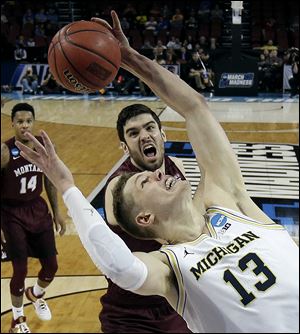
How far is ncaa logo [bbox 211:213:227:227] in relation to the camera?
147 cm

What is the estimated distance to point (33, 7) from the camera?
13.6 m

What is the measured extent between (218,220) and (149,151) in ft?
1.90

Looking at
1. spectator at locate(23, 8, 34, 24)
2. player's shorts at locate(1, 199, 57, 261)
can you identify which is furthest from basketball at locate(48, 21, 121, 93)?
spectator at locate(23, 8, 34, 24)

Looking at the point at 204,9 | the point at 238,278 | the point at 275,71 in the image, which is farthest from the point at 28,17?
the point at 238,278

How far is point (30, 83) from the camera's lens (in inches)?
445

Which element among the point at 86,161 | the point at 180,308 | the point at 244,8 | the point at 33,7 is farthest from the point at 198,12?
the point at 180,308

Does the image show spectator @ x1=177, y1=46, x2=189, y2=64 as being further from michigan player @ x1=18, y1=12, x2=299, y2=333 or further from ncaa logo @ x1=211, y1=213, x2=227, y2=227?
ncaa logo @ x1=211, y1=213, x2=227, y2=227

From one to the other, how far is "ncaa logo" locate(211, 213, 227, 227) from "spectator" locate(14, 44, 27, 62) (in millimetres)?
10720

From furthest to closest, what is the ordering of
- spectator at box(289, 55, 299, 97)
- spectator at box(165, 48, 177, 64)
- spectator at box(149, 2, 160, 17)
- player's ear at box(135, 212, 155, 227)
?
spectator at box(149, 2, 160, 17), spectator at box(289, 55, 299, 97), spectator at box(165, 48, 177, 64), player's ear at box(135, 212, 155, 227)

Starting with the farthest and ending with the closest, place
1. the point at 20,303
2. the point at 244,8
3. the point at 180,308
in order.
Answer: the point at 20,303, the point at 244,8, the point at 180,308

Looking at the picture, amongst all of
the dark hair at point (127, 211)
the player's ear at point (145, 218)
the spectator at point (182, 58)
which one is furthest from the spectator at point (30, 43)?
the player's ear at point (145, 218)

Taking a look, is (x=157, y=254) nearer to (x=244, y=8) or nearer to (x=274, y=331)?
(x=274, y=331)

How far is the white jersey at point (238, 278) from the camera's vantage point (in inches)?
43.9

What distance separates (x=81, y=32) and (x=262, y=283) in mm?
831
